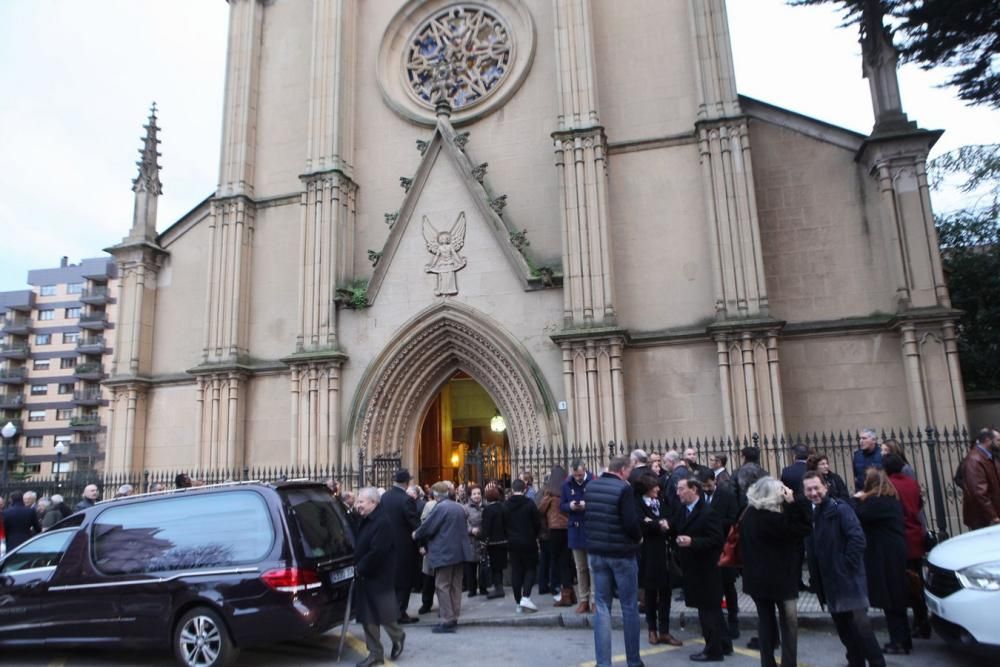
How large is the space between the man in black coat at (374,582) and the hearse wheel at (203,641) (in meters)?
1.20

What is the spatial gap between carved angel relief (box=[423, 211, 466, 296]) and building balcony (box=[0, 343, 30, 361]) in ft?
242

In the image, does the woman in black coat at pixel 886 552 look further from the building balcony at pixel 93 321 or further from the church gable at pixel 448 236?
the building balcony at pixel 93 321

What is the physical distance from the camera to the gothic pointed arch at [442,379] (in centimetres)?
1533

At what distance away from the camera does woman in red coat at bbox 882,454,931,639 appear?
714 cm

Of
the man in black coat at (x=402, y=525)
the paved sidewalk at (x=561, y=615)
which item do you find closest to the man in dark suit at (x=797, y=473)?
the paved sidewalk at (x=561, y=615)

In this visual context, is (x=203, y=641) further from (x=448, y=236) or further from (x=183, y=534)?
(x=448, y=236)

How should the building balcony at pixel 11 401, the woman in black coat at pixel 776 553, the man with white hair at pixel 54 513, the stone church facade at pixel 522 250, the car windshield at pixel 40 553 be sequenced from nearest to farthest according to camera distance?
the woman in black coat at pixel 776 553 < the car windshield at pixel 40 553 < the man with white hair at pixel 54 513 < the stone church facade at pixel 522 250 < the building balcony at pixel 11 401

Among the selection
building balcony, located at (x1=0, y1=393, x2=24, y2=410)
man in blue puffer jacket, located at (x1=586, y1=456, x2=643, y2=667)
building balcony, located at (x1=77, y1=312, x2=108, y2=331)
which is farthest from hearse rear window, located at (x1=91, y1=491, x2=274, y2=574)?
building balcony, located at (x1=0, y1=393, x2=24, y2=410)

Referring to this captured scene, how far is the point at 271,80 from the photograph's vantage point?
1952 cm

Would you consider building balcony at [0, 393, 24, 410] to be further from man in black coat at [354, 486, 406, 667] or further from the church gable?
man in black coat at [354, 486, 406, 667]

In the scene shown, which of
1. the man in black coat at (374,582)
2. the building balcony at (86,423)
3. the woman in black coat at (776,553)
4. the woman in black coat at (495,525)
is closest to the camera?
the woman in black coat at (776,553)

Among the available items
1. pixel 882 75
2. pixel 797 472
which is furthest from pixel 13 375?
pixel 797 472

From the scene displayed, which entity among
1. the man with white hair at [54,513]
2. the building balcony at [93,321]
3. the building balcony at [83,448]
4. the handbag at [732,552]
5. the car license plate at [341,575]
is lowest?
the car license plate at [341,575]

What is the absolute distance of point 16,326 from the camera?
7519 centimetres
